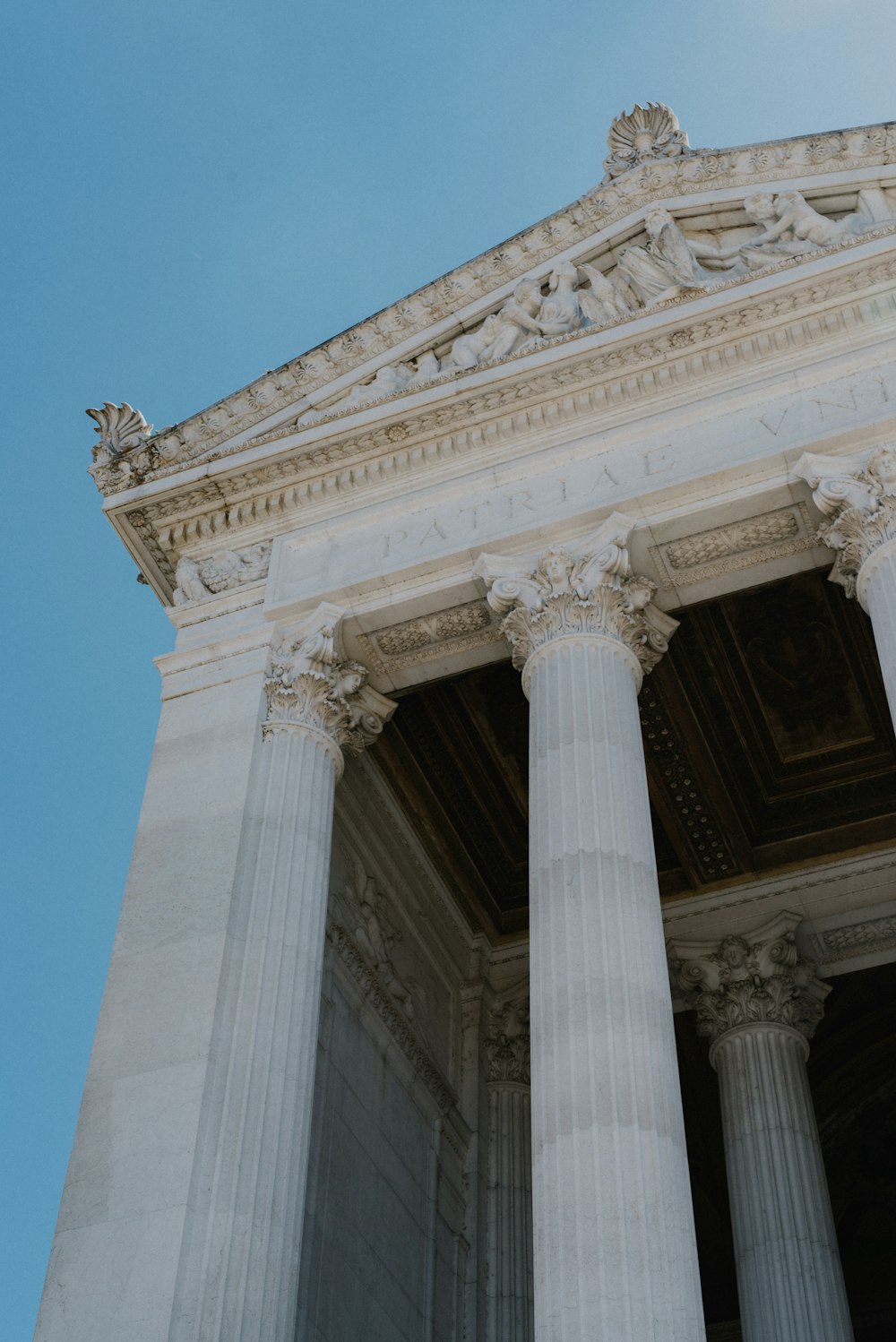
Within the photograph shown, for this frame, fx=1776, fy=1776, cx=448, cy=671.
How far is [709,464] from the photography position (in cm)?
1705

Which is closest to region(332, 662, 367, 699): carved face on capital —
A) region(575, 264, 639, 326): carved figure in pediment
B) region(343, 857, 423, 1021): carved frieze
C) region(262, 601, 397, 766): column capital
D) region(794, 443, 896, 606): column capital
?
region(262, 601, 397, 766): column capital

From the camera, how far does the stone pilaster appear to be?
19.1 m

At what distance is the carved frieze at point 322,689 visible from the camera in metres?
17.2

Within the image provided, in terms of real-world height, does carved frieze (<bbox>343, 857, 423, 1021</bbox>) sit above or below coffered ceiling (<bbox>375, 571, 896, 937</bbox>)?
below

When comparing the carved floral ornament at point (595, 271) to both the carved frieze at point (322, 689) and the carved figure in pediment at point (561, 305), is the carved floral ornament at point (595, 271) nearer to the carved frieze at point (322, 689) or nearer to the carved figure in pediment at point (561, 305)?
the carved figure in pediment at point (561, 305)

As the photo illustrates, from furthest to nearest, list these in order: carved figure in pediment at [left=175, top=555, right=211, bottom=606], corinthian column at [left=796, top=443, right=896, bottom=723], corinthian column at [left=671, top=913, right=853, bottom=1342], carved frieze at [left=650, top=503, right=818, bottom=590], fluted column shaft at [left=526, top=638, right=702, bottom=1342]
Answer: carved figure in pediment at [left=175, top=555, right=211, bottom=606] → corinthian column at [left=671, top=913, right=853, bottom=1342] → carved frieze at [left=650, top=503, right=818, bottom=590] → corinthian column at [left=796, top=443, right=896, bottom=723] → fluted column shaft at [left=526, top=638, right=702, bottom=1342]

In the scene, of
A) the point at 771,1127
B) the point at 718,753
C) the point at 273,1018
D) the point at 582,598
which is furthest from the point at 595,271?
the point at 771,1127

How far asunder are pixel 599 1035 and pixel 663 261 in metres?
9.31

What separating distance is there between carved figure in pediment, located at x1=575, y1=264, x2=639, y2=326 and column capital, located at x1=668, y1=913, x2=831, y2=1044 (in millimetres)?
7400

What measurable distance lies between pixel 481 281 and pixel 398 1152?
9.67 metres

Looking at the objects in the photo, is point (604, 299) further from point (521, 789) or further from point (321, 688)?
point (521, 789)

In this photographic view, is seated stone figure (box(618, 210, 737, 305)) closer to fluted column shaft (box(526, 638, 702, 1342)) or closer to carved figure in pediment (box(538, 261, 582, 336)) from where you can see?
carved figure in pediment (box(538, 261, 582, 336))

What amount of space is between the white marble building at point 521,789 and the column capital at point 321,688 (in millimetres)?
62

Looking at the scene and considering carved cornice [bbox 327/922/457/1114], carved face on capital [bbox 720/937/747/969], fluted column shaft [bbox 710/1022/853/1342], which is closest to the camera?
fluted column shaft [bbox 710/1022/853/1342]
